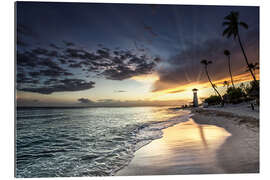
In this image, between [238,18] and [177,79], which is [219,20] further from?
[177,79]

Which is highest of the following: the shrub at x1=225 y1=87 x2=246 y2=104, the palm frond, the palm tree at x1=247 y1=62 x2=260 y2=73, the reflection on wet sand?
the palm frond

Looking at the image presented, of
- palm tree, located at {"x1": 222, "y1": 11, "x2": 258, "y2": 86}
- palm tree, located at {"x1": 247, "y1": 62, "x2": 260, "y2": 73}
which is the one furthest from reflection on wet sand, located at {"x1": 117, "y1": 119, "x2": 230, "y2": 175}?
palm tree, located at {"x1": 222, "y1": 11, "x2": 258, "y2": 86}

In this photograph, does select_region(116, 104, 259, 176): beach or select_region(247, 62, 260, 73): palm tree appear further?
select_region(247, 62, 260, 73): palm tree

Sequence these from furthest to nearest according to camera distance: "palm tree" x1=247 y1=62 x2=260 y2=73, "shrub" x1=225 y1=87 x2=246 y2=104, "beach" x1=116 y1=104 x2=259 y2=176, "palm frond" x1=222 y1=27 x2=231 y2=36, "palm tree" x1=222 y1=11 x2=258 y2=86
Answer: "shrub" x1=225 y1=87 x2=246 y2=104, "palm frond" x1=222 y1=27 x2=231 y2=36, "palm tree" x1=247 y1=62 x2=260 y2=73, "palm tree" x1=222 y1=11 x2=258 y2=86, "beach" x1=116 y1=104 x2=259 y2=176

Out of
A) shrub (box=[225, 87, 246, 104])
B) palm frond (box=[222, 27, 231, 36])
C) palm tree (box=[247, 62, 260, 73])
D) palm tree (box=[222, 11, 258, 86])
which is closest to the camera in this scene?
palm tree (box=[222, 11, 258, 86])

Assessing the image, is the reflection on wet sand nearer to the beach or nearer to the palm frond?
the beach

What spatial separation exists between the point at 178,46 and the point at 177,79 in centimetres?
139

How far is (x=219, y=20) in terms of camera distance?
355 cm

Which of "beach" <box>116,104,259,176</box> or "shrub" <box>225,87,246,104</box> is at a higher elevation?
"shrub" <box>225,87,246,104</box>

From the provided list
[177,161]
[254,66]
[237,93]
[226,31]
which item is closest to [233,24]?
[226,31]

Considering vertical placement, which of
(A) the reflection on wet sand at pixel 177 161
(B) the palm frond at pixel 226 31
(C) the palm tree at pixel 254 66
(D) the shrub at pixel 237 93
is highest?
(B) the palm frond at pixel 226 31

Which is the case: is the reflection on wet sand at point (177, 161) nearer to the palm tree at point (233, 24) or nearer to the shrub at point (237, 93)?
the shrub at point (237, 93)

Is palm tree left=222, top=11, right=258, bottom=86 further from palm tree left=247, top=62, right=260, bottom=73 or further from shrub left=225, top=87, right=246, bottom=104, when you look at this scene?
shrub left=225, top=87, right=246, bottom=104

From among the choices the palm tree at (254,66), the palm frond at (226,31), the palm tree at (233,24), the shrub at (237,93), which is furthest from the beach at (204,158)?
the palm frond at (226,31)
